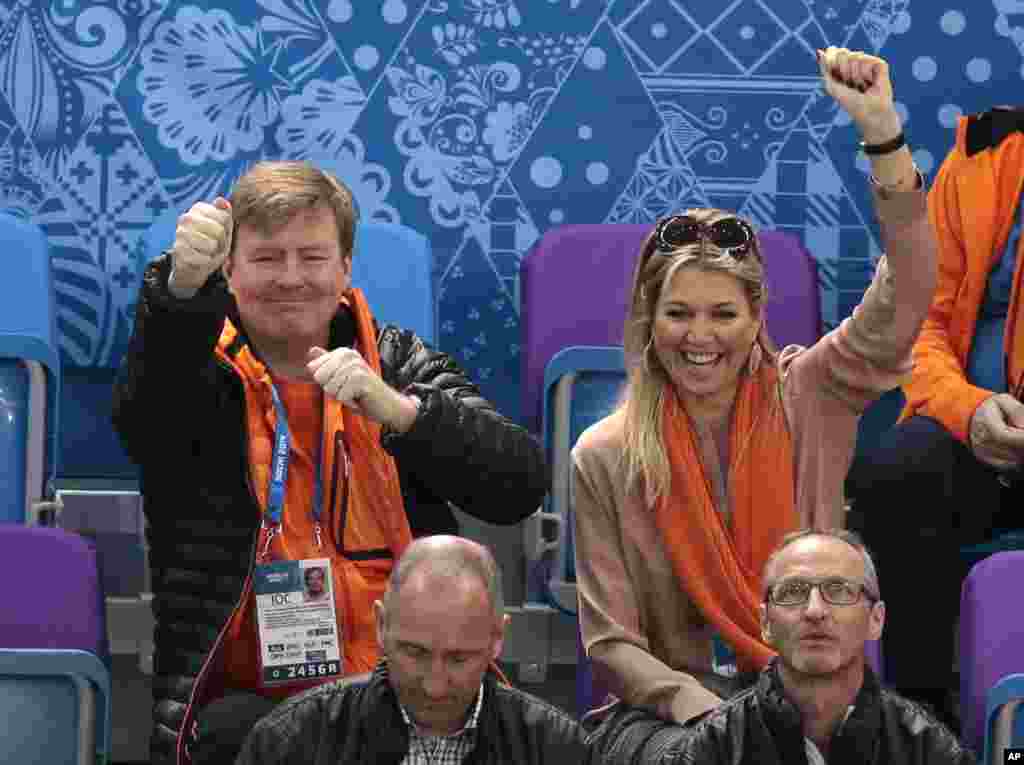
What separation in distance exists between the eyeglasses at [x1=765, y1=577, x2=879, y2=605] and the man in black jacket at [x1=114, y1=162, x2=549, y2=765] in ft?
1.88

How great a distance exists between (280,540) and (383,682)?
0.51 m

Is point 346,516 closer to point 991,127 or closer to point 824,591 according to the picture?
point 824,591

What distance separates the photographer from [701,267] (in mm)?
3389

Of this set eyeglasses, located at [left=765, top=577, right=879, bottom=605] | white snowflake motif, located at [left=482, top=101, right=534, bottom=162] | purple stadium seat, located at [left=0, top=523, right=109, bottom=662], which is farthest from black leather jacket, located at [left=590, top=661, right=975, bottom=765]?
white snowflake motif, located at [left=482, top=101, right=534, bottom=162]

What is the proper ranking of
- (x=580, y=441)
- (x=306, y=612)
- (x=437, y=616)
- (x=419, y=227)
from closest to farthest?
(x=437, y=616), (x=306, y=612), (x=580, y=441), (x=419, y=227)

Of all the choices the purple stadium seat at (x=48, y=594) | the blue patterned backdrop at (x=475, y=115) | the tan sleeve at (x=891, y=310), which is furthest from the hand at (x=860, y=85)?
the purple stadium seat at (x=48, y=594)

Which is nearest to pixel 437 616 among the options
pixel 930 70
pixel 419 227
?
pixel 419 227

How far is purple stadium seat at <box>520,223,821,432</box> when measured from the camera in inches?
165

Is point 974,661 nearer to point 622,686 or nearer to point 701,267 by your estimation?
point 622,686

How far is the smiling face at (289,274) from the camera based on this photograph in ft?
11.0

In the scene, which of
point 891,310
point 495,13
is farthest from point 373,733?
point 495,13

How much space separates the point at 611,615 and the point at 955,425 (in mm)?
973

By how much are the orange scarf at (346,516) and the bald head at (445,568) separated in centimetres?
41

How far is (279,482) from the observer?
10.8 ft
